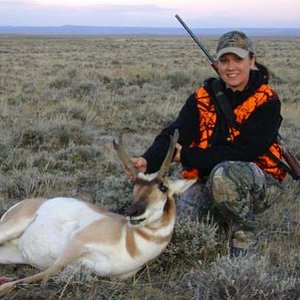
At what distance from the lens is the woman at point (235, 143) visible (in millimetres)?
4582

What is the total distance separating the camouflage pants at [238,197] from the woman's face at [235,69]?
66 centimetres

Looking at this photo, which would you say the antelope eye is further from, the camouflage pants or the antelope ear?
the camouflage pants

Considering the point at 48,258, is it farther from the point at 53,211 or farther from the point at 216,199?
the point at 216,199

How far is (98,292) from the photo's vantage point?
3746 millimetres

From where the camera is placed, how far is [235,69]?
15.4ft

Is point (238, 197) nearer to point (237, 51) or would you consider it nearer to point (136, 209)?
point (237, 51)

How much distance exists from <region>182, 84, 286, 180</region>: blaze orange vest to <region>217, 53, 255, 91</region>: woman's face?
0.54 ft

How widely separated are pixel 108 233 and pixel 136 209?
35 centimetres

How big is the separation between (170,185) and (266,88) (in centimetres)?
143

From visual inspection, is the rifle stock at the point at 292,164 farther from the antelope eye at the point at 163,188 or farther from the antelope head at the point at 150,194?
the antelope eye at the point at 163,188

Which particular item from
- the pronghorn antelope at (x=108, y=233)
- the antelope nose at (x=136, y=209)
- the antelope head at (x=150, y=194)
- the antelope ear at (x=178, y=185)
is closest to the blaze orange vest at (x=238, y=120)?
the antelope ear at (x=178, y=185)

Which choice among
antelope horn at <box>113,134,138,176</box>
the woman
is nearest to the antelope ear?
antelope horn at <box>113,134,138,176</box>

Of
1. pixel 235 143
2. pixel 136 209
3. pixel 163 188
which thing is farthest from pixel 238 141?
pixel 136 209

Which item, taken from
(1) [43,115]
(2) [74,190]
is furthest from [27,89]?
(2) [74,190]
